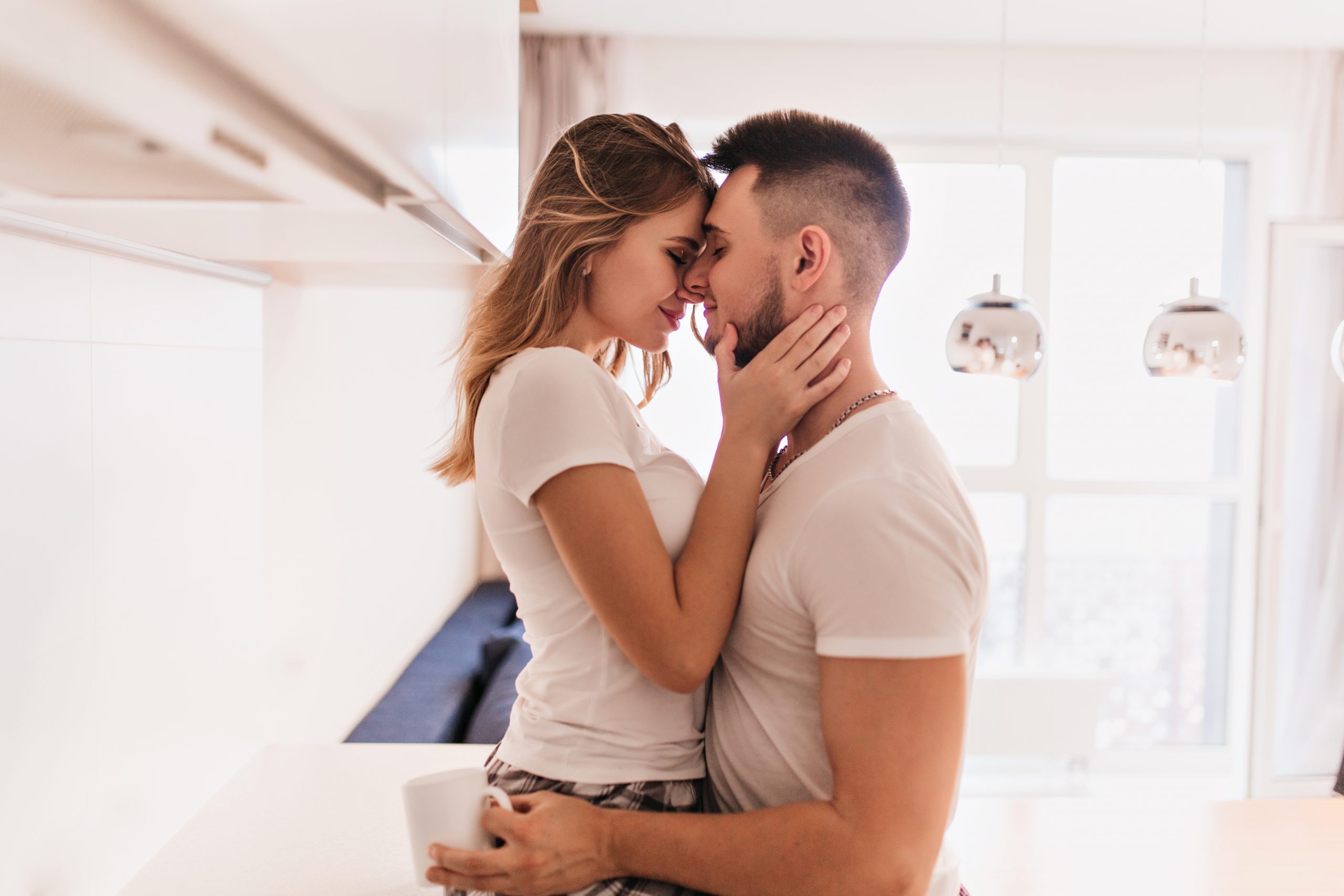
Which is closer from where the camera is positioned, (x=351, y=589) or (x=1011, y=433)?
(x=351, y=589)

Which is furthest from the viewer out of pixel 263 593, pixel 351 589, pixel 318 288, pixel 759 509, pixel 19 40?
pixel 351 589

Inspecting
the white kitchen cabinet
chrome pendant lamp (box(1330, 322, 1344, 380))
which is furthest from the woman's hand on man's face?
chrome pendant lamp (box(1330, 322, 1344, 380))

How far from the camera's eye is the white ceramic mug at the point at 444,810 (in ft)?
2.86

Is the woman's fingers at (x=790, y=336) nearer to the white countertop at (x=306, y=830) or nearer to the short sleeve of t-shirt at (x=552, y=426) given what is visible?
the short sleeve of t-shirt at (x=552, y=426)

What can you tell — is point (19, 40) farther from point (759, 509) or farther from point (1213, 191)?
point (1213, 191)

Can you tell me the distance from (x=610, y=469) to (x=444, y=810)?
0.36m

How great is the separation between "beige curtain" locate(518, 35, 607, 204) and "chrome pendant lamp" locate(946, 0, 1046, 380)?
197 centimetres

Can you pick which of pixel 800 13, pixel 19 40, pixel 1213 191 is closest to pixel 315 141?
pixel 19 40

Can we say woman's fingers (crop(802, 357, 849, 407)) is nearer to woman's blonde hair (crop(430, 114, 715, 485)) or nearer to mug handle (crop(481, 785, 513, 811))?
woman's blonde hair (crop(430, 114, 715, 485))

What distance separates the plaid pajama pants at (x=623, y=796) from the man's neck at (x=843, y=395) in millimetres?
406

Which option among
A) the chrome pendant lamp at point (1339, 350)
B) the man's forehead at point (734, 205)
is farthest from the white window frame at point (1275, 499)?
the man's forehead at point (734, 205)

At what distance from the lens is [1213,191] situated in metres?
3.77

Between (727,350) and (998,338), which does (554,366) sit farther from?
(998,338)

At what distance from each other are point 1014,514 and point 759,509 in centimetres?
309
